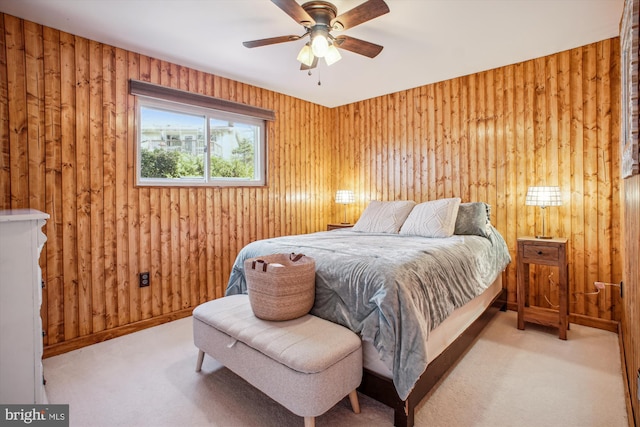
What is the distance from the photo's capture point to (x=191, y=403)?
1.81m

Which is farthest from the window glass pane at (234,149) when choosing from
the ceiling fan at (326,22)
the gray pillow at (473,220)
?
the gray pillow at (473,220)

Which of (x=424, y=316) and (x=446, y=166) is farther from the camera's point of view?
(x=446, y=166)

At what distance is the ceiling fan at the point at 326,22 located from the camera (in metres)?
1.86

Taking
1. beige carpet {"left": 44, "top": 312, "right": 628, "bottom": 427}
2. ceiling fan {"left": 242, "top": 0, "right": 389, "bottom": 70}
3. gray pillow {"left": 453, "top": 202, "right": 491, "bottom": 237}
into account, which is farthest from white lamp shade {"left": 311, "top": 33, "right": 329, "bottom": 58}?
beige carpet {"left": 44, "top": 312, "right": 628, "bottom": 427}

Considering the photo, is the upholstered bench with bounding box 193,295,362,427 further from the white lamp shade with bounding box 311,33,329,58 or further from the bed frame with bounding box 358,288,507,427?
the white lamp shade with bounding box 311,33,329,58

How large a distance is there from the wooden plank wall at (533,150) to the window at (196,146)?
1.74m

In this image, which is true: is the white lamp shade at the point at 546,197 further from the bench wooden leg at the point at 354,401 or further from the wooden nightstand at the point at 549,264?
the bench wooden leg at the point at 354,401

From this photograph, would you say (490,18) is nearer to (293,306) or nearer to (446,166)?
(446,166)

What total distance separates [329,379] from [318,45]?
193cm

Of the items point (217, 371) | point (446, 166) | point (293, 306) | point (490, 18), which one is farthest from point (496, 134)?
point (217, 371)

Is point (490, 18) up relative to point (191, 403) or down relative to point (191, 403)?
up

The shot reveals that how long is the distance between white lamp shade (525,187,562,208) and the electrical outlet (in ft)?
11.4

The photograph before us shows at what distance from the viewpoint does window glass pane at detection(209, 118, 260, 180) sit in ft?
11.5

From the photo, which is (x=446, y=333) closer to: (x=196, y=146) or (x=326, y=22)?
(x=326, y=22)
